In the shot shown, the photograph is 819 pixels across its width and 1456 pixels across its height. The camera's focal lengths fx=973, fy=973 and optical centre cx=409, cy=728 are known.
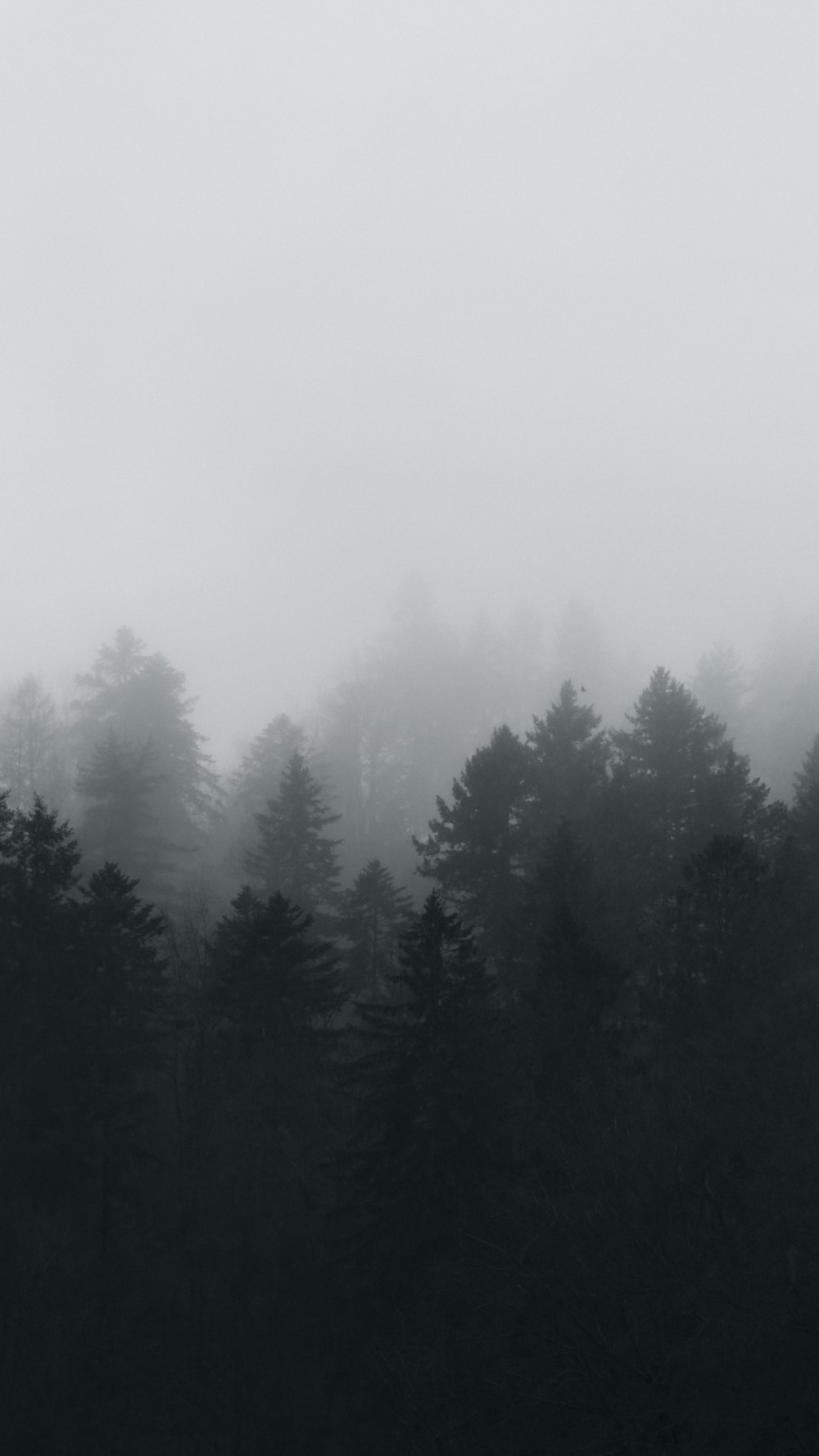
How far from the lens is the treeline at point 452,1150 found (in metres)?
15.0

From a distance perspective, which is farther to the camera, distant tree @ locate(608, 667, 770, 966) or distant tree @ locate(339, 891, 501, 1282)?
distant tree @ locate(608, 667, 770, 966)

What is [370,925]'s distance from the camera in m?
37.7

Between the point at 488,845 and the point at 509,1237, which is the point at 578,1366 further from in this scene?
the point at 488,845

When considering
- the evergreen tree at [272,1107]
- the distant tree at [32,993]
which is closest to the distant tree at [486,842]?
the evergreen tree at [272,1107]

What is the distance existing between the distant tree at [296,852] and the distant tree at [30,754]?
64.7 ft

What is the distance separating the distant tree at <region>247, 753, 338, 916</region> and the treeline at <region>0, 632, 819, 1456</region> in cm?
291

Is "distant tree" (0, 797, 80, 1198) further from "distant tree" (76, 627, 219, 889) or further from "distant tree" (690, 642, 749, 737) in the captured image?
"distant tree" (690, 642, 749, 737)

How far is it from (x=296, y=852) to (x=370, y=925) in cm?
547

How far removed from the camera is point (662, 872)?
34.5m

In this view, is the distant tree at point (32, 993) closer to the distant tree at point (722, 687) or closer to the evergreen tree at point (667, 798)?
the evergreen tree at point (667, 798)

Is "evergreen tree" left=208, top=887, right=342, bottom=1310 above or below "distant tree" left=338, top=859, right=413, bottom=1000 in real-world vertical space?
below

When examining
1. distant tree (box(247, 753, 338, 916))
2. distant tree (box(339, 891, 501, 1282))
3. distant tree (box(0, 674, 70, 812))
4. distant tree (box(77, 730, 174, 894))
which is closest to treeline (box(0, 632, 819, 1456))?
distant tree (box(339, 891, 501, 1282))

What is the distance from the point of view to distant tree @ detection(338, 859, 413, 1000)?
37.0 metres

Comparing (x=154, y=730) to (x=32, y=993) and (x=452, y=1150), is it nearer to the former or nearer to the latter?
(x=32, y=993)
